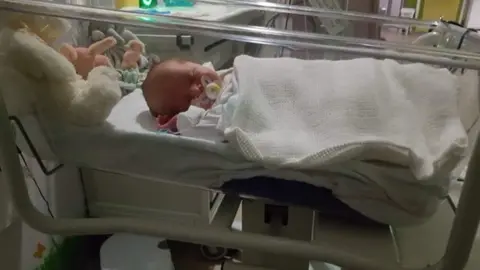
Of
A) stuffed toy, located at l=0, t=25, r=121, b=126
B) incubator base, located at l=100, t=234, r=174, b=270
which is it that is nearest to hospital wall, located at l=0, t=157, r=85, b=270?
incubator base, located at l=100, t=234, r=174, b=270

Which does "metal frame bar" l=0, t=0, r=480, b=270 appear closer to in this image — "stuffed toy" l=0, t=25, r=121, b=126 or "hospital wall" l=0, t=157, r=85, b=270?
"stuffed toy" l=0, t=25, r=121, b=126

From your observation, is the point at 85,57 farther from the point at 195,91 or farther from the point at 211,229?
the point at 211,229

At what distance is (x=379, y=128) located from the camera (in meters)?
0.72

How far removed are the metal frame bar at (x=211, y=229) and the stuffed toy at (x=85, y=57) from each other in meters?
0.23

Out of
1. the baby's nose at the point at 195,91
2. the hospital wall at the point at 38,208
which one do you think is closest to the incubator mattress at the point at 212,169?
the baby's nose at the point at 195,91

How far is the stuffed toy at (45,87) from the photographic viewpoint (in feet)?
2.47

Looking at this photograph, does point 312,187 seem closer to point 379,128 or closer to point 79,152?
point 379,128

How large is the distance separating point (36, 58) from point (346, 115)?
0.44m

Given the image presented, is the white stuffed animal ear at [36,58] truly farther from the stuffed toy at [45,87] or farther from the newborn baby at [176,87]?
the newborn baby at [176,87]

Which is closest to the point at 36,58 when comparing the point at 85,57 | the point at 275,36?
the point at 85,57

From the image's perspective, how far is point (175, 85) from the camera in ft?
3.10

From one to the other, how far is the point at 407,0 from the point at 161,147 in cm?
154

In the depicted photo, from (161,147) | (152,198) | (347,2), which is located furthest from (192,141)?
(347,2)

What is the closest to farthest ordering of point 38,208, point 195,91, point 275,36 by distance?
point 275,36
point 195,91
point 38,208
